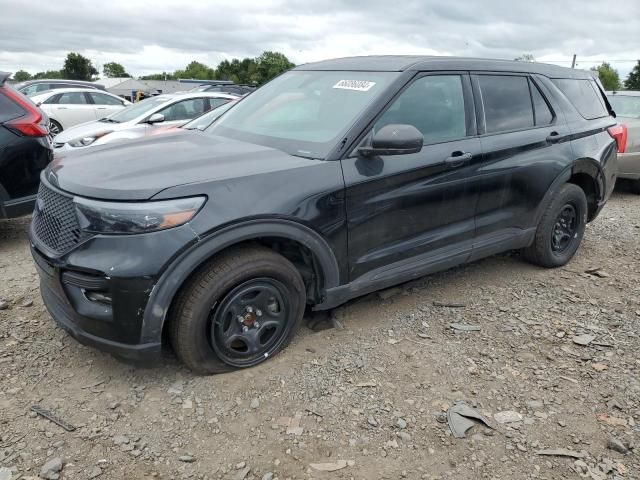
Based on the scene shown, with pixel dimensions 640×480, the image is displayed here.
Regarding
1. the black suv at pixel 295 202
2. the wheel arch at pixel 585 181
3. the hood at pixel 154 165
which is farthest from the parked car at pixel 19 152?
the wheel arch at pixel 585 181

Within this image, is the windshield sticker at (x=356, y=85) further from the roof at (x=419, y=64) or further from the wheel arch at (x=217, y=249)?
the wheel arch at (x=217, y=249)

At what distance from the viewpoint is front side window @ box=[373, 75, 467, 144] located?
10.9ft

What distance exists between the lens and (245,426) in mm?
2598

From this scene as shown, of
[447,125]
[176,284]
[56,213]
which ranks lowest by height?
[176,284]

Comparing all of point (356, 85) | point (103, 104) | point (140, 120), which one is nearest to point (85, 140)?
point (140, 120)

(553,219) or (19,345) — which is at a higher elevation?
(553,219)

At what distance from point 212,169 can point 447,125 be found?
66.9 inches

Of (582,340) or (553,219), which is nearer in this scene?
(582,340)

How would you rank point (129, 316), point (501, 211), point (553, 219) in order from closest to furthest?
point (129, 316) → point (501, 211) → point (553, 219)

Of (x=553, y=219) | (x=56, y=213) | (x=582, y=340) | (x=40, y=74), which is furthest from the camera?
(x=40, y=74)

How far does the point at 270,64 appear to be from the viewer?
78.9 metres

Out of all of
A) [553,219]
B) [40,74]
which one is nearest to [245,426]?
[553,219]

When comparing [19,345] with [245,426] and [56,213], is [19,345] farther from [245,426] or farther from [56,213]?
[245,426]

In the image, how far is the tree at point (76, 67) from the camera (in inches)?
3433
